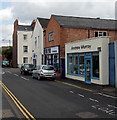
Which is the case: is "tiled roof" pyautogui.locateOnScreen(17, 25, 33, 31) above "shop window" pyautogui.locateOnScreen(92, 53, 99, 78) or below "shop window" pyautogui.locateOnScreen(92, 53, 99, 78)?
above

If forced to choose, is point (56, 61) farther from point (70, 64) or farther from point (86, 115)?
point (86, 115)

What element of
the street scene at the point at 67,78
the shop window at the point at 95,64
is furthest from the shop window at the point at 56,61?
the shop window at the point at 95,64

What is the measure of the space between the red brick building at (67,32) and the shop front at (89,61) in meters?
3.08

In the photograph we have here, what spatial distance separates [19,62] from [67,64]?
3470 cm

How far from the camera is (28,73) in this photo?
109 ft

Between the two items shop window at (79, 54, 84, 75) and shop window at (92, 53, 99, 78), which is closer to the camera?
shop window at (92, 53, 99, 78)

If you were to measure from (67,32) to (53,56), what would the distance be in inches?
169

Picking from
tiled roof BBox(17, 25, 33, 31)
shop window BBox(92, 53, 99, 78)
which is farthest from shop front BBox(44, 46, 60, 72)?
tiled roof BBox(17, 25, 33, 31)

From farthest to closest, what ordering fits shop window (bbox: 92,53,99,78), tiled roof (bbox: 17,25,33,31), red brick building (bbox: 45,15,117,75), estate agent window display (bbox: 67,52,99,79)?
tiled roof (bbox: 17,25,33,31), red brick building (bbox: 45,15,117,75), estate agent window display (bbox: 67,52,99,79), shop window (bbox: 92,53,99,78)

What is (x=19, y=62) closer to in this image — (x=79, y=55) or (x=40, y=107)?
(x=79, y=55)

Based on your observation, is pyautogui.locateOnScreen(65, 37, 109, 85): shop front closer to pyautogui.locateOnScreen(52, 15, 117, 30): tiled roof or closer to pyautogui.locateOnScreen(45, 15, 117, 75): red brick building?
pyautogui.locateOnScreen(45, 15, 117, 75): red brick building

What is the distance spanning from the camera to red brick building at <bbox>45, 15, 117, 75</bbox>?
29734mm

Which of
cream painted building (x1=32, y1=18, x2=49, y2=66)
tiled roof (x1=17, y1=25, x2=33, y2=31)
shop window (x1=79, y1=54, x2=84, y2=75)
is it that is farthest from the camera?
tiled roof (x1=17, y1=25, x2=33, y2=31)

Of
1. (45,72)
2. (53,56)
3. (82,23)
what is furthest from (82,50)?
(53,56)
